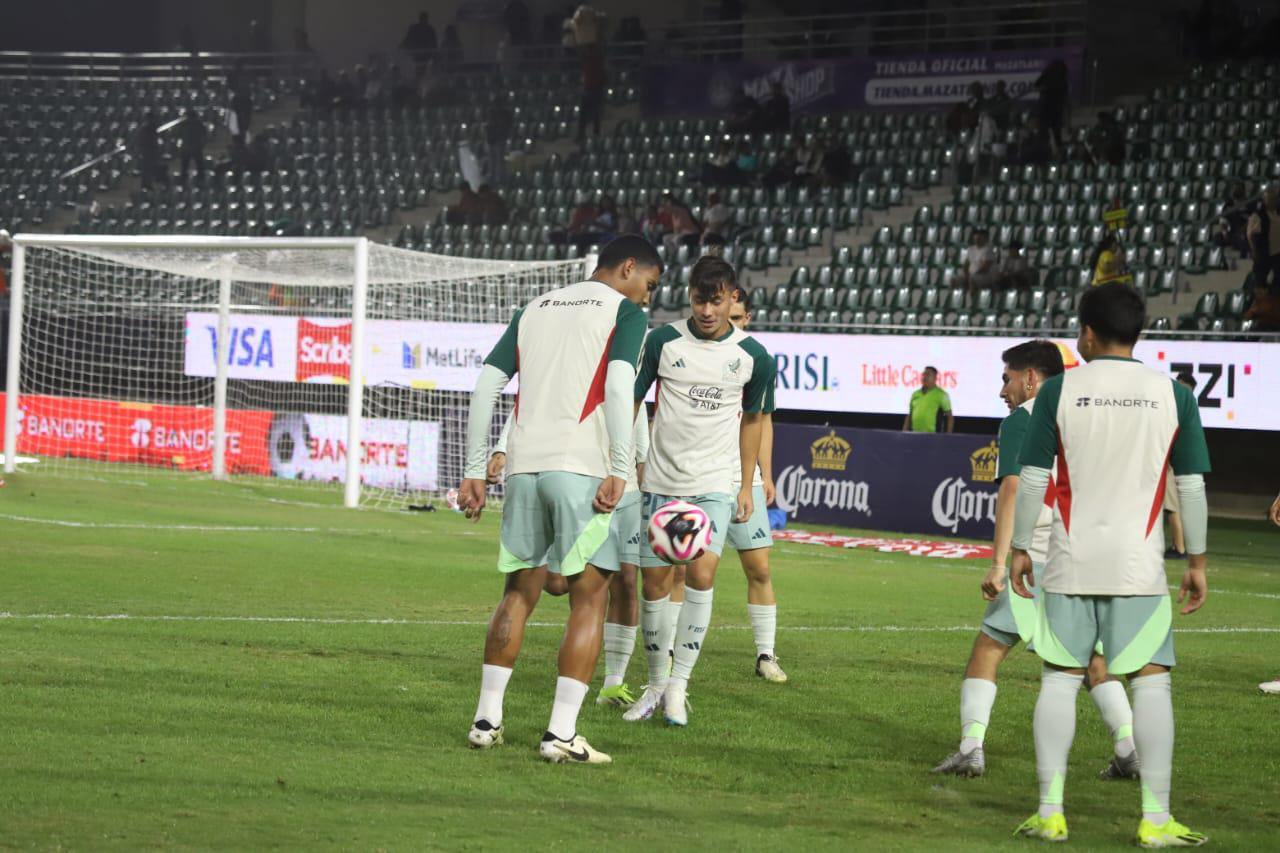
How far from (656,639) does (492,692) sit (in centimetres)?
141

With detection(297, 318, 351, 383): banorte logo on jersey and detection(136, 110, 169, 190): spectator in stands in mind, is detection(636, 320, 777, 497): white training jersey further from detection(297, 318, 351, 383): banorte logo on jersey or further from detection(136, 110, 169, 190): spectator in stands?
detection(136, 110, 169, 190): spectator in stands

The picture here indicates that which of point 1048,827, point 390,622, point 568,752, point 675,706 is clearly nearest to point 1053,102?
point 390,622

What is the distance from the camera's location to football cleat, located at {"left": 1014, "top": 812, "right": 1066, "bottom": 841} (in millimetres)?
5840

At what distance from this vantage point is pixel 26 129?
41344 millimetres

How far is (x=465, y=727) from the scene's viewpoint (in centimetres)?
766

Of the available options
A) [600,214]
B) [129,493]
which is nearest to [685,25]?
[600,214]

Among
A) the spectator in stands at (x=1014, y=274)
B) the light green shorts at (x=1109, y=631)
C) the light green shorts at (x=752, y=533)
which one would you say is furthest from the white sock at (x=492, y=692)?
the spectator in stands at (x=1014, y=274)

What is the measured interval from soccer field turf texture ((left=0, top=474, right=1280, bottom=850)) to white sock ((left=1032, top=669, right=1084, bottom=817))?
0.63ft

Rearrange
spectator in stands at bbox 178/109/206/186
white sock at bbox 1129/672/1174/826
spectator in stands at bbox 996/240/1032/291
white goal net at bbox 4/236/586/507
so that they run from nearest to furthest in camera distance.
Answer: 1. white sock at bbox 1129/672/1174/826
2. white goal net at bbox 4/236/586/507
3. spectator in stands at bbox 996/240/1032/291
4. spectator in stands at bbox 178/109/206/186

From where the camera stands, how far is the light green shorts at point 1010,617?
7.02 metres

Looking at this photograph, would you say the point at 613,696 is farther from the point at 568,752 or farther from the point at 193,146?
the point at 193,146

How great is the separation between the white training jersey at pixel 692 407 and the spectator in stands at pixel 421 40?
3242cm

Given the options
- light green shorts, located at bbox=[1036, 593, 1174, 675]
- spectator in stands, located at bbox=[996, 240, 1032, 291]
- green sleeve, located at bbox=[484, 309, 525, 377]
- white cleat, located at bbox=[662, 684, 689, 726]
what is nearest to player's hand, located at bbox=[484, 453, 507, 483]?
green sleeve, located at bbox=[484, 309, 525, 377]

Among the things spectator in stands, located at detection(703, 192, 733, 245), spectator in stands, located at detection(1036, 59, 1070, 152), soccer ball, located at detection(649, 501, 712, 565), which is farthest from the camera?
spectator in stands, located at detection(703, 192, 733, 245)
